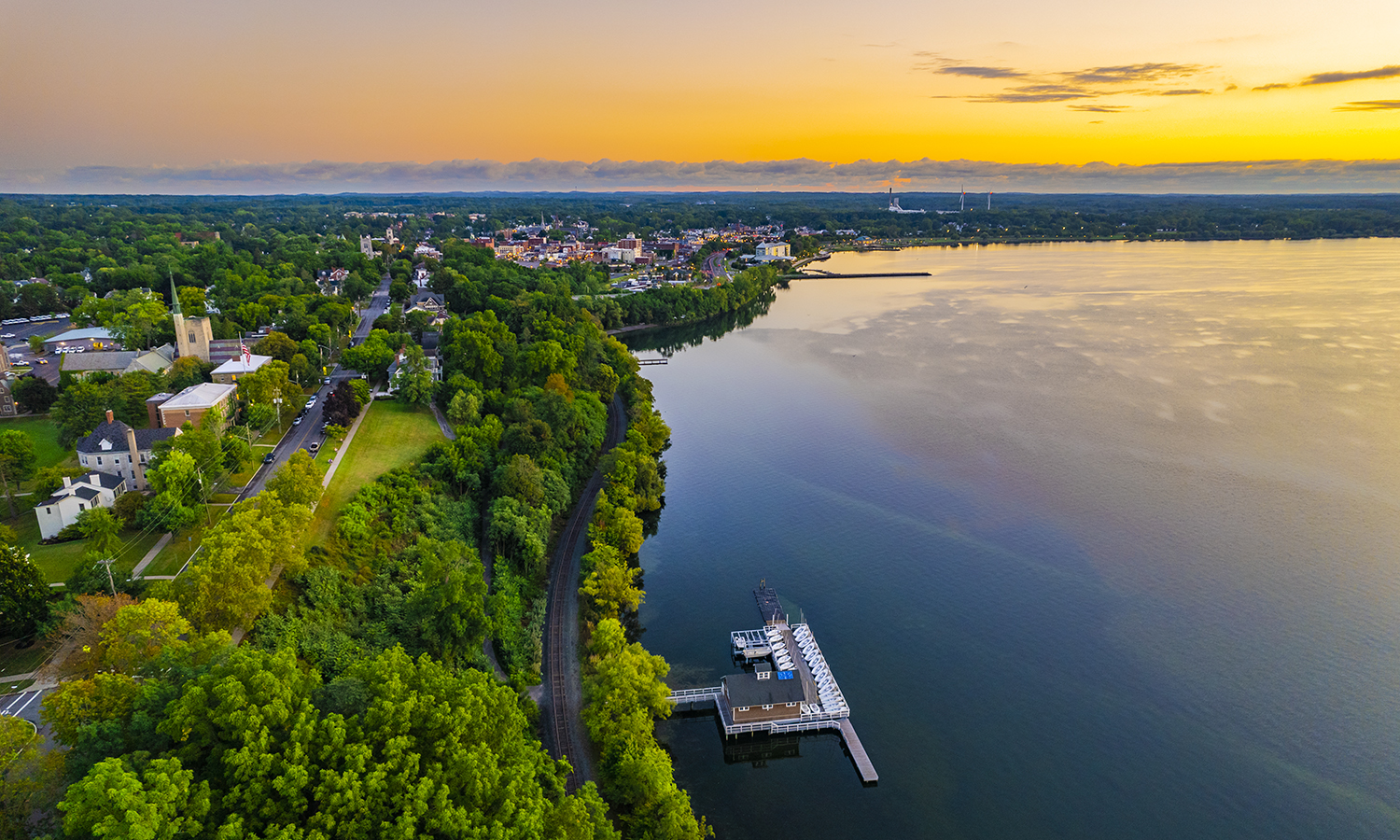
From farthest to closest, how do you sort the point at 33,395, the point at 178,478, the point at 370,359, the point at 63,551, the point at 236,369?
the point at 370,359
the point at 236,369
the point at 33,395
the point at 178,478
the point at 63,551

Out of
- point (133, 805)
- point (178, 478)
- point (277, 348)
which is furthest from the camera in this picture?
point (277, 348)

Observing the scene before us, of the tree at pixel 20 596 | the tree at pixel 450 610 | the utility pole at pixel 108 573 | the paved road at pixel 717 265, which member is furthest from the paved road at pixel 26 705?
the paved road at pixel 717 265

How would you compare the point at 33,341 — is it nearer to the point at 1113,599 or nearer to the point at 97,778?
the point at 97,778

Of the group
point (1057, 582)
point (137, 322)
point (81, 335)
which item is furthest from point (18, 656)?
point (81, 335)

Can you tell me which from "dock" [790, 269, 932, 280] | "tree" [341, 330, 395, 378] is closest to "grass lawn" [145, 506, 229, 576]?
"tree" [341, 330, 395, 378]

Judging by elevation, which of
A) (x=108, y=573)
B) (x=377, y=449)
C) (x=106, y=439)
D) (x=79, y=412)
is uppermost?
(x=106, y=439)

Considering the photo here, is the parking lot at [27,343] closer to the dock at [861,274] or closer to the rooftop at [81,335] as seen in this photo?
the rooftop at [81,335]

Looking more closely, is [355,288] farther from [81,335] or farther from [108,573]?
[108,573]
